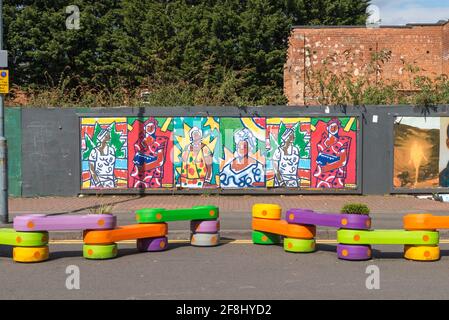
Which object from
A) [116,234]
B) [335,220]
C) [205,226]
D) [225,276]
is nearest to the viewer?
[225,276]

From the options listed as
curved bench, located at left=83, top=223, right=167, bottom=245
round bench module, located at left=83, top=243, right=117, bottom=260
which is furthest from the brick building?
round bench module, located at left=83, top=243, right=117, bottom=260

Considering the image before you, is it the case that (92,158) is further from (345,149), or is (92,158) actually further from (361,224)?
(361,224)

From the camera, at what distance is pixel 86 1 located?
33.1 m

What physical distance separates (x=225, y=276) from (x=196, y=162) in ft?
27.2

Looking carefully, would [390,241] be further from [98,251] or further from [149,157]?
[149,157]

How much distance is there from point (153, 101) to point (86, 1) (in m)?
19.7

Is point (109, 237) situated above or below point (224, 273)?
above

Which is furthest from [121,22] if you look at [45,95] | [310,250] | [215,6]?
[310,250]

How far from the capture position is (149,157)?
50.0 ft

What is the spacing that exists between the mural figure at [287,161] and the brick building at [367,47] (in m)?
16.4

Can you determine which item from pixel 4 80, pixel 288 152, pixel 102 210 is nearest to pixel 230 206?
pixel 288 152

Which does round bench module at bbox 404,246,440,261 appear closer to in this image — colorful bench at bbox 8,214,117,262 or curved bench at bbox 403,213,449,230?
curved bench at bbox 403,213,449,230

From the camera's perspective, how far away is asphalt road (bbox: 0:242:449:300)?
6.26m
